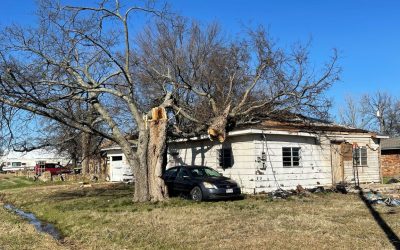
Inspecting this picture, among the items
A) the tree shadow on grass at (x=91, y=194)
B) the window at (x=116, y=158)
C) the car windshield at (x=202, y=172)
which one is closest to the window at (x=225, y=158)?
the car windshield at (x=202, y=172)

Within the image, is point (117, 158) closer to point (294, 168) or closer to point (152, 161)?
point (294, 168)

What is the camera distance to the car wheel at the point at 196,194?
57.7 ft

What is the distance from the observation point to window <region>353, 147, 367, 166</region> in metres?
23.8

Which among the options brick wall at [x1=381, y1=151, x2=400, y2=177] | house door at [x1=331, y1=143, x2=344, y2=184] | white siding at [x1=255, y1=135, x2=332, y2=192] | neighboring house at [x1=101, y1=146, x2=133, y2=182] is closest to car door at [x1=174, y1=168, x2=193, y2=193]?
white siding at [x1=255, y1=135, x2=332, y2=192]

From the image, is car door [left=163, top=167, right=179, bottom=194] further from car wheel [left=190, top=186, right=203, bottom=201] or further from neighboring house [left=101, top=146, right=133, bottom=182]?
neighboring house [left=101, top=146, right=133, bottom=182]

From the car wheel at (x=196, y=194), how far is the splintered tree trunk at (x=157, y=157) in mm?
1031

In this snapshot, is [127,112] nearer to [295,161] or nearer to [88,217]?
[295,161]

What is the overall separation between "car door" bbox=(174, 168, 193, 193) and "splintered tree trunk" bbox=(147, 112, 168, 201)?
1053 mm

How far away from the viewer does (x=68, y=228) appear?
41.2ft

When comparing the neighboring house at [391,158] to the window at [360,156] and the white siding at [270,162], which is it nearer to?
the window at [360,156]

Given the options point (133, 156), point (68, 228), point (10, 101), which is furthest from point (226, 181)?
point (10, 101)

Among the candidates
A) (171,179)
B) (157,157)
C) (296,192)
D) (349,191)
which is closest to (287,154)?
(296,192)

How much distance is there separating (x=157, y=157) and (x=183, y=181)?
6.27 feet

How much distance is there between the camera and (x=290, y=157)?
21.2 m
